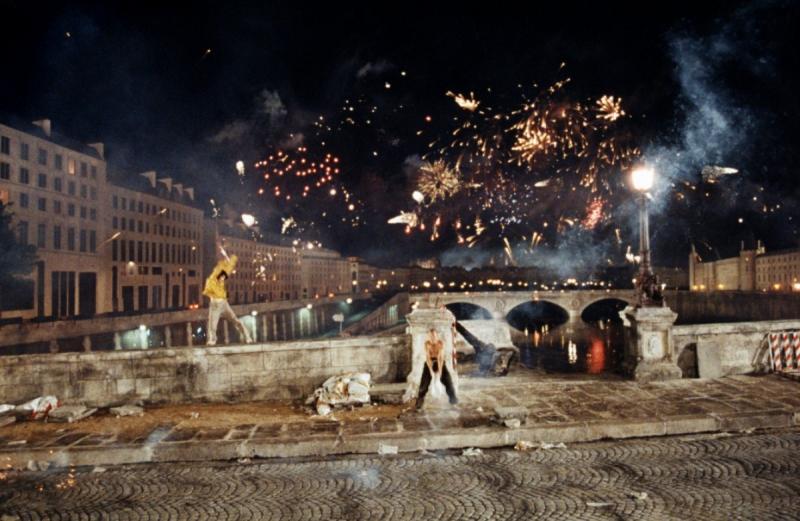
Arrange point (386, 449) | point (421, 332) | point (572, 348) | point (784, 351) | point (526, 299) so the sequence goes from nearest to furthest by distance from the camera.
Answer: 1. point (386, 449)
2. point (421, 332)
3. point (784, 351)
4. point (572, 348)
5. point (526, 299)

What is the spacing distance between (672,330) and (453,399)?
5.34 metres

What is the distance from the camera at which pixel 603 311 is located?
92.7 metres

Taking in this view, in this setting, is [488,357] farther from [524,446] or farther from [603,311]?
[603,311]

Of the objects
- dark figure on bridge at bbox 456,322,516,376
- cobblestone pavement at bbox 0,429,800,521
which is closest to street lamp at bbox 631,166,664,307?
dark figure on bridge at bbox 456,322,516,376

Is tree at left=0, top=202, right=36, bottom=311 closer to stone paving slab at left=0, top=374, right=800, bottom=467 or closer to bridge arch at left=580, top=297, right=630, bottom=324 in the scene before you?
stone paving slab at left=0, top=374, right=800, bottom=467

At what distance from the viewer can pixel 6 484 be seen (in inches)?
233

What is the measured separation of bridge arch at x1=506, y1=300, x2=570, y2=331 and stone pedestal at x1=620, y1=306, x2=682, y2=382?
62.3 metres

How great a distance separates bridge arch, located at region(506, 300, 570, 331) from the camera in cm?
7662

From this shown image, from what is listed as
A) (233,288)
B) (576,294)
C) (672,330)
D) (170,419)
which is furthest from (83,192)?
(576,294)

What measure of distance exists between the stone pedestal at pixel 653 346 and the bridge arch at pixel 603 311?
238ft

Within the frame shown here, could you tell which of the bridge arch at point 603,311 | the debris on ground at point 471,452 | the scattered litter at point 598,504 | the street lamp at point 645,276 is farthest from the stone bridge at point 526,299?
the scattered litter at point 598,504

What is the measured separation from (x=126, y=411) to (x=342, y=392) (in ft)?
11.9

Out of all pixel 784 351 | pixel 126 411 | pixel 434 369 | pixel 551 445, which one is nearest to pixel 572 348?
pixel 784 351

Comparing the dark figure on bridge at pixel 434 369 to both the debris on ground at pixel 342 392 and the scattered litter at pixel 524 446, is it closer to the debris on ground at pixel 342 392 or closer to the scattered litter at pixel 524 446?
the debris on ground at pixel 342 392
